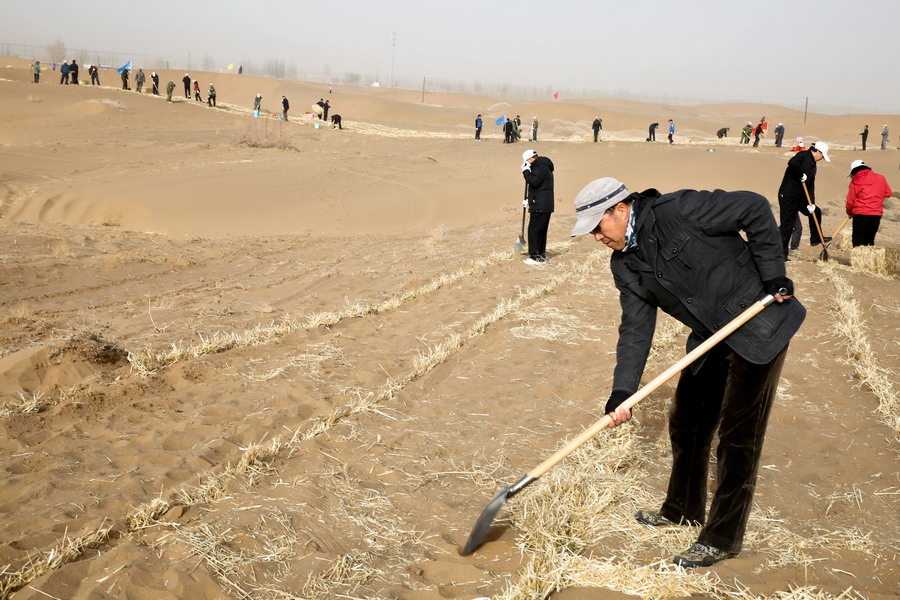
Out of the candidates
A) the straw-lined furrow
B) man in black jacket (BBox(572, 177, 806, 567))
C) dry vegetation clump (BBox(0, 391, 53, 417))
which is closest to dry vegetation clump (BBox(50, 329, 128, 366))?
dry vegetation clump (BBox(0, 391, 53, 417))

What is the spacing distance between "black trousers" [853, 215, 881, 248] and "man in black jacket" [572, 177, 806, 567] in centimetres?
1002

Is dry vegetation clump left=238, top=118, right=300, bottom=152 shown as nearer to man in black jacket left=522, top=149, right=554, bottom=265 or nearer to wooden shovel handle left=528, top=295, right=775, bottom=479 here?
man in black jacket left=522, top=149, right=554, bottom=265

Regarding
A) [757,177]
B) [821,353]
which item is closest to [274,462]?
[821,353]

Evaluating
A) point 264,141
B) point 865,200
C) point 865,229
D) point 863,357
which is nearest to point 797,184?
point 865,200

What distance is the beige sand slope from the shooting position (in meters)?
3.55

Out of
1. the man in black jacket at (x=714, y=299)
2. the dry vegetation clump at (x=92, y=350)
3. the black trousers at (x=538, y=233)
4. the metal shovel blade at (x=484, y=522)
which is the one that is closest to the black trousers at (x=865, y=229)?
the black trousers at (x=538, y=233)

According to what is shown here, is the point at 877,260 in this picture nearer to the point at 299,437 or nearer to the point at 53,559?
the point at 299,437

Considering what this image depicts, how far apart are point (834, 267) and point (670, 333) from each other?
18.7 ft

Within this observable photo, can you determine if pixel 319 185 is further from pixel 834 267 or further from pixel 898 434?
pixel 898 434

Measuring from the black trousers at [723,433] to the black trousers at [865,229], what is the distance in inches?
397

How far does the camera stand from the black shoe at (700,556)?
3590 mm

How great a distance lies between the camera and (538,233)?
11484 millimetres

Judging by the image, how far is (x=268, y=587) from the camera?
340cm

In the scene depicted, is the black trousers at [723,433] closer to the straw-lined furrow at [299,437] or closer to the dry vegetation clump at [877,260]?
the straw-lined furrow at [299,437]
